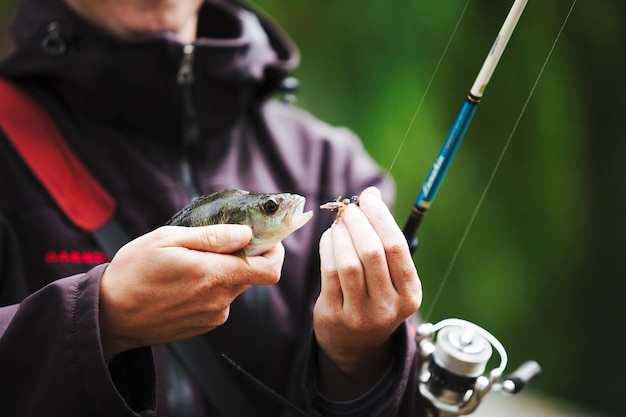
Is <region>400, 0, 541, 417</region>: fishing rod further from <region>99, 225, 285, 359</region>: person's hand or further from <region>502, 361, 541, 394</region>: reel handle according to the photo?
<region>99, 225, 285, 359</region>: person's hand

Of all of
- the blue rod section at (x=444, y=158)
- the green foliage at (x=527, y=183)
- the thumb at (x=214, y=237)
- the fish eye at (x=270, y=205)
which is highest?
the blue rod section at (x=444, y=158)

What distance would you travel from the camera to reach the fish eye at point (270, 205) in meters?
1.04

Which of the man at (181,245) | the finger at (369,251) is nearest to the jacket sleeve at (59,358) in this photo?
the man at (181,245)

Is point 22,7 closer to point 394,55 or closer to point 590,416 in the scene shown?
point 394,55

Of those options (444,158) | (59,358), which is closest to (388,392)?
(444,158)

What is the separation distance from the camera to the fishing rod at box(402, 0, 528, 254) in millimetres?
1069

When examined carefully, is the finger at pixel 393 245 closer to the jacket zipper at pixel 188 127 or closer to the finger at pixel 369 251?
the finger at pixel 369 251

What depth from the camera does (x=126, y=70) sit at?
1.60m

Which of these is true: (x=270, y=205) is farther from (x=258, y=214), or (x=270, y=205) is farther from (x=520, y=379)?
(x=520, y=379)

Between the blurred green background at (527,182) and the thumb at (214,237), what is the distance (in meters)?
1.61

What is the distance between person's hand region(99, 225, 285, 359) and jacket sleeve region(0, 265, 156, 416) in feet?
0.14

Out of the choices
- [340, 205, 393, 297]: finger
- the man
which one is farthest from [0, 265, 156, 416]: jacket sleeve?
[340, 205, 393, 297]: finger

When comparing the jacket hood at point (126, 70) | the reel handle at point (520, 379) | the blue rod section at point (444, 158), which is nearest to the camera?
the blue rod section at point (444, 158)

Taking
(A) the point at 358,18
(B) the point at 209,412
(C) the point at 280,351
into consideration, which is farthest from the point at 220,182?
(A) the point at 358,18
